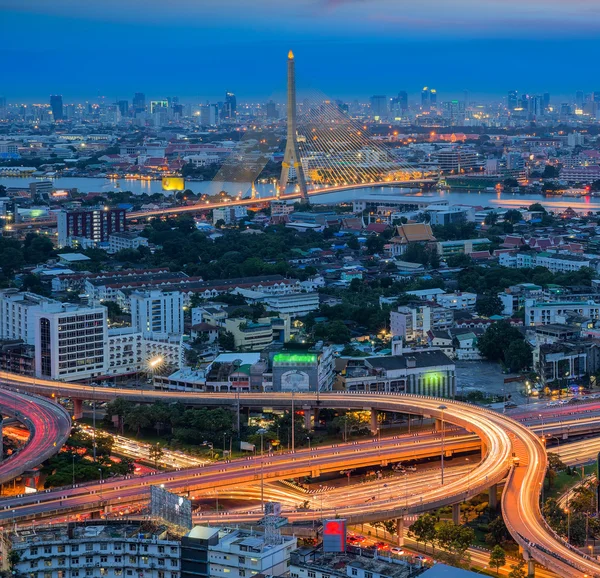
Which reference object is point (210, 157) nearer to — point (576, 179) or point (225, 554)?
point (576, 179)

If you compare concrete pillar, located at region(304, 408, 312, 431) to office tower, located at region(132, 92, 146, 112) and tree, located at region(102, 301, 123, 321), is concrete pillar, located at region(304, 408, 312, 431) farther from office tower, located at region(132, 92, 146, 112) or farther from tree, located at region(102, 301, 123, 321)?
office tower, located at region(132, 92, 146, 112)

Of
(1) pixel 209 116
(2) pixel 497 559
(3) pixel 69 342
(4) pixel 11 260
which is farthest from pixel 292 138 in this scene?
(1) pixel 209 116

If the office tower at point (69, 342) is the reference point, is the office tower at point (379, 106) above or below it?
above

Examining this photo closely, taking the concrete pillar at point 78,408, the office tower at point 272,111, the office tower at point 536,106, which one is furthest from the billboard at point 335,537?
the office tower at point 536,106

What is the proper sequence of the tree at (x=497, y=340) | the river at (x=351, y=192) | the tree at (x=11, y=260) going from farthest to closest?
the river at (x=351, y=192) → the tree at (x=11, y=260) → the tree at (x=497, y=340)

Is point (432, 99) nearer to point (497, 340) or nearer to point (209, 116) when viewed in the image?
point (209, 116)

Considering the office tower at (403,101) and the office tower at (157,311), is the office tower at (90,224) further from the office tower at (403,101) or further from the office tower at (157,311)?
the office tower at (403,101)
